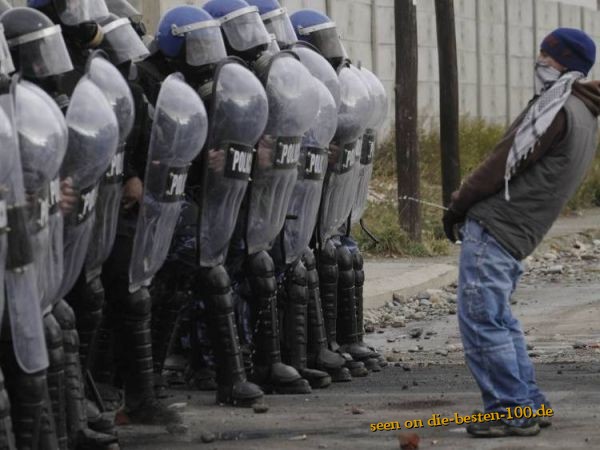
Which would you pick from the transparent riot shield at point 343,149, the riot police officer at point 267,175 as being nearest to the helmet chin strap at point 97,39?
the riot police officer at point 267,175

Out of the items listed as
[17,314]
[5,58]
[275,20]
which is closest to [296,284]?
[275,20]

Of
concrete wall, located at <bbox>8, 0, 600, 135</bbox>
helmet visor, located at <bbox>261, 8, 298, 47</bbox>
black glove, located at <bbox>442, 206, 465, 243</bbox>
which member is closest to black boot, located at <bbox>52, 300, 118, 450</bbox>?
black glove, located at <bbox>442, 206, 465, 243</bbox>

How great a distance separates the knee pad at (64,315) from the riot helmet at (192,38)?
1.89 metres

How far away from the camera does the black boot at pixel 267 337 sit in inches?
374

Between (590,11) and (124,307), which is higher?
(124,307)

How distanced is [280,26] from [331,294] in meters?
1.55

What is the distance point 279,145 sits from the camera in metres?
9.25

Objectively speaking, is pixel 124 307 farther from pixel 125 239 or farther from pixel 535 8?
pixel 535 8

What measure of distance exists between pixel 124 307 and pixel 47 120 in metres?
1.98

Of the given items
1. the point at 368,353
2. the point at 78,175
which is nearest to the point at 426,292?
the point at 368,353

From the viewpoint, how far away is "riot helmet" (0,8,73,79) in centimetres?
741

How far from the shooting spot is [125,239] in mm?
8484

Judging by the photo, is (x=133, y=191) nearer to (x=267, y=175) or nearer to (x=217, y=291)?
(x=217, y=291)

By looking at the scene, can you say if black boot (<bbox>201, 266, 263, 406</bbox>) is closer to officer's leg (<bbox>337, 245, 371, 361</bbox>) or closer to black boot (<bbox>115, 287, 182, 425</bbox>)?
black boot (<bbox>115, 287, 182, 425</bbox>)
